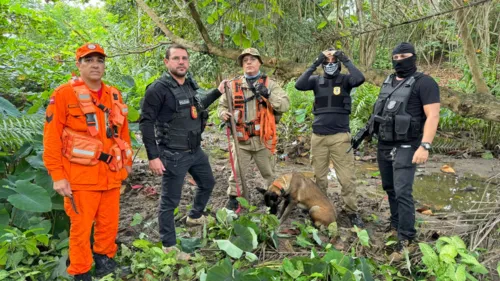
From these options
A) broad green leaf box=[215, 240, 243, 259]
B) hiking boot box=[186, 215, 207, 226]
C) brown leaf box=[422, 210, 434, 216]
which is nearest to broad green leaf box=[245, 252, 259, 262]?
broad green leaf box=[215, 240, 243, 259]

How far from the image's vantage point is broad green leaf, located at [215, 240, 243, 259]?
3254mm

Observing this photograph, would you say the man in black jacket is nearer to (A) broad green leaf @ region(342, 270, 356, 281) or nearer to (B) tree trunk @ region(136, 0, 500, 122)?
(A) broad green leaf @ region(342, 270, 356, 281)

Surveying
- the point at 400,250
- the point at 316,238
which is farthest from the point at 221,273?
the point at 400,250

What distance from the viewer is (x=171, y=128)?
3580 millimetres

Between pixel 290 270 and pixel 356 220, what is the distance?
5.91 ft

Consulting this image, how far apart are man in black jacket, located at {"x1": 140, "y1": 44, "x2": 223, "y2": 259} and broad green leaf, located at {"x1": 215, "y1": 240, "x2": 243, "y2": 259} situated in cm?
45

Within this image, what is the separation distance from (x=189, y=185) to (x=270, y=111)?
186cm

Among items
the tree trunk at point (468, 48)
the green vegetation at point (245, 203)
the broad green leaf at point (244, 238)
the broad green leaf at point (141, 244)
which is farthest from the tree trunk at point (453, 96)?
the broad green leaf at point (141, 244)

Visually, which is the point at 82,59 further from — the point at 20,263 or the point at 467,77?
the point at 467,77

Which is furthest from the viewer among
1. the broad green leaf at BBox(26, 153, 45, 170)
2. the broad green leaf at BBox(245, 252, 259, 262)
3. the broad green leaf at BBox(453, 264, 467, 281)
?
the broad green leaf at BBox(26, 153, 45, 170)

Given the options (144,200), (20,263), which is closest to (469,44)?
(144,200)

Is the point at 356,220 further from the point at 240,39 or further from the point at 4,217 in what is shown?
the point at 4,217

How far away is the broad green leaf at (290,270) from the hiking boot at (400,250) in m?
1.08

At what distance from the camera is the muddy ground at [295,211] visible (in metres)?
4.23
